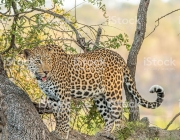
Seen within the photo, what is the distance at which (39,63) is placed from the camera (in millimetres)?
8625

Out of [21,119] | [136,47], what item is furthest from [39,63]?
[136,47]

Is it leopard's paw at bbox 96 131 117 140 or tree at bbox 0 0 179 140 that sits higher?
tree at bbox 0 0 179 140

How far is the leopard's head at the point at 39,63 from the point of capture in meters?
8.61

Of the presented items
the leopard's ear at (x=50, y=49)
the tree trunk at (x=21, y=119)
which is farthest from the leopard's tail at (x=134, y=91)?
the tree trunk at (x=21, y=119)

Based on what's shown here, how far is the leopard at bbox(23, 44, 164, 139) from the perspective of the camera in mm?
8719

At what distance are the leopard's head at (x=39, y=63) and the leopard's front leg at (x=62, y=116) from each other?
1.59 ft

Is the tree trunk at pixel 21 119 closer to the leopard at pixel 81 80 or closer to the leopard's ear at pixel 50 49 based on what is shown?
the leopard at pixel 81 80

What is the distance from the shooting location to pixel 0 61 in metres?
8.73

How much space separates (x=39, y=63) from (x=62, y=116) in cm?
88

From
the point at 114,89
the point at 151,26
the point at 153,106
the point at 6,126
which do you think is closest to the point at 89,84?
the point at 114,89

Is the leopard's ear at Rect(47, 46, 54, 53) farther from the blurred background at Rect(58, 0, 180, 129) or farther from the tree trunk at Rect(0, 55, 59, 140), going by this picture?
the blurred background at Rect(58, 0, 180, 129)

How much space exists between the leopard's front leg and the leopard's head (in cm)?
49

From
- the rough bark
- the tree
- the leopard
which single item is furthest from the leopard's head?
the rough bark

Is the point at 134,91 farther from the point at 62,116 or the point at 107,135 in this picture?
the point at 62,116
